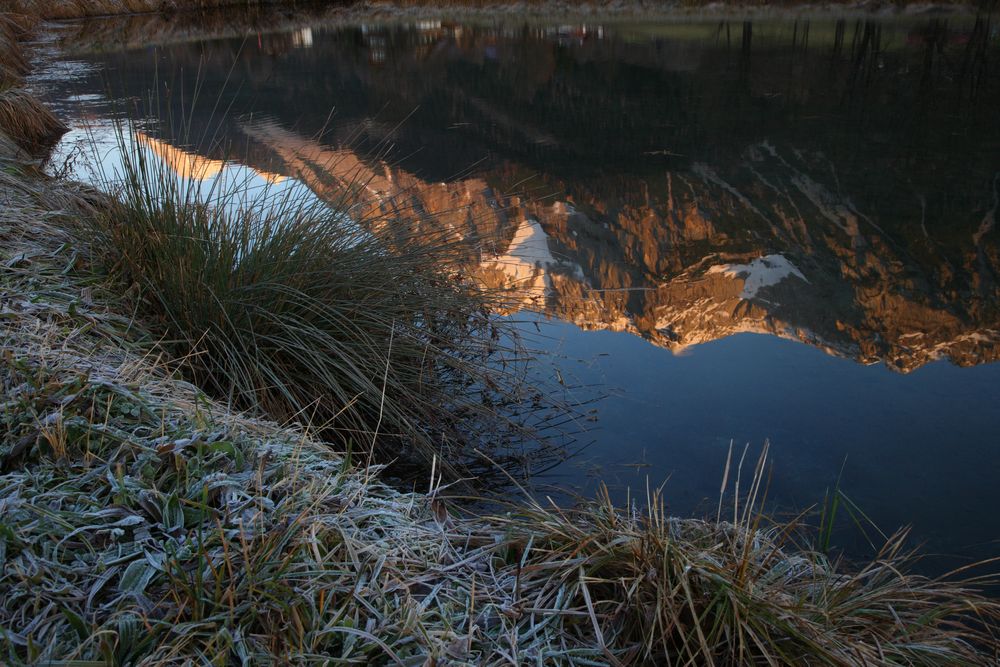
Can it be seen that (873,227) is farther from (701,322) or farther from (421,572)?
(421,572)

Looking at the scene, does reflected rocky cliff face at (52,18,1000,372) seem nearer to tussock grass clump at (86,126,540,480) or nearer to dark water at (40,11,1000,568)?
dark water at (40,11,1000,568)

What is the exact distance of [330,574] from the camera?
4.94ft

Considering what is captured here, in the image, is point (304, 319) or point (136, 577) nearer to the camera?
point (136, 577)

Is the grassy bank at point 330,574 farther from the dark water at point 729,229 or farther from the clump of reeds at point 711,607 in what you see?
the dark water at point 729,229

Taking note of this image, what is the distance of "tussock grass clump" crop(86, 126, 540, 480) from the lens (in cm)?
243

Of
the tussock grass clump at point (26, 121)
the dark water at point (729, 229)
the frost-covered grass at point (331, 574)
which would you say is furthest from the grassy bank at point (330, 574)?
the tussock grass clump at point (26, 121)

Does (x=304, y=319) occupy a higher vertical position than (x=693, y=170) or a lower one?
higher

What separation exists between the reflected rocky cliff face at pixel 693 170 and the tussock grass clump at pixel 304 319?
11.6 inches

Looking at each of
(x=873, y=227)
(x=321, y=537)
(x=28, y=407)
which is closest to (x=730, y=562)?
(x=321, y=537)

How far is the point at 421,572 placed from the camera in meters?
1.61

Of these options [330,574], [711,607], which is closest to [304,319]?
[330,574]

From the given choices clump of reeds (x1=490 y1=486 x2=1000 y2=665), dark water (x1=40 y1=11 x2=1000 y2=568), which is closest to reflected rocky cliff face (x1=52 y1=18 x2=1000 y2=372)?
dark water (x1=40 y1=11 x2=1000 y2=568)

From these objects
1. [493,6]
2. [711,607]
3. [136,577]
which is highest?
[493,6]

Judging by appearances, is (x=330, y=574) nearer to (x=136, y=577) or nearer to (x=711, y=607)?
(x=136, y=577)
